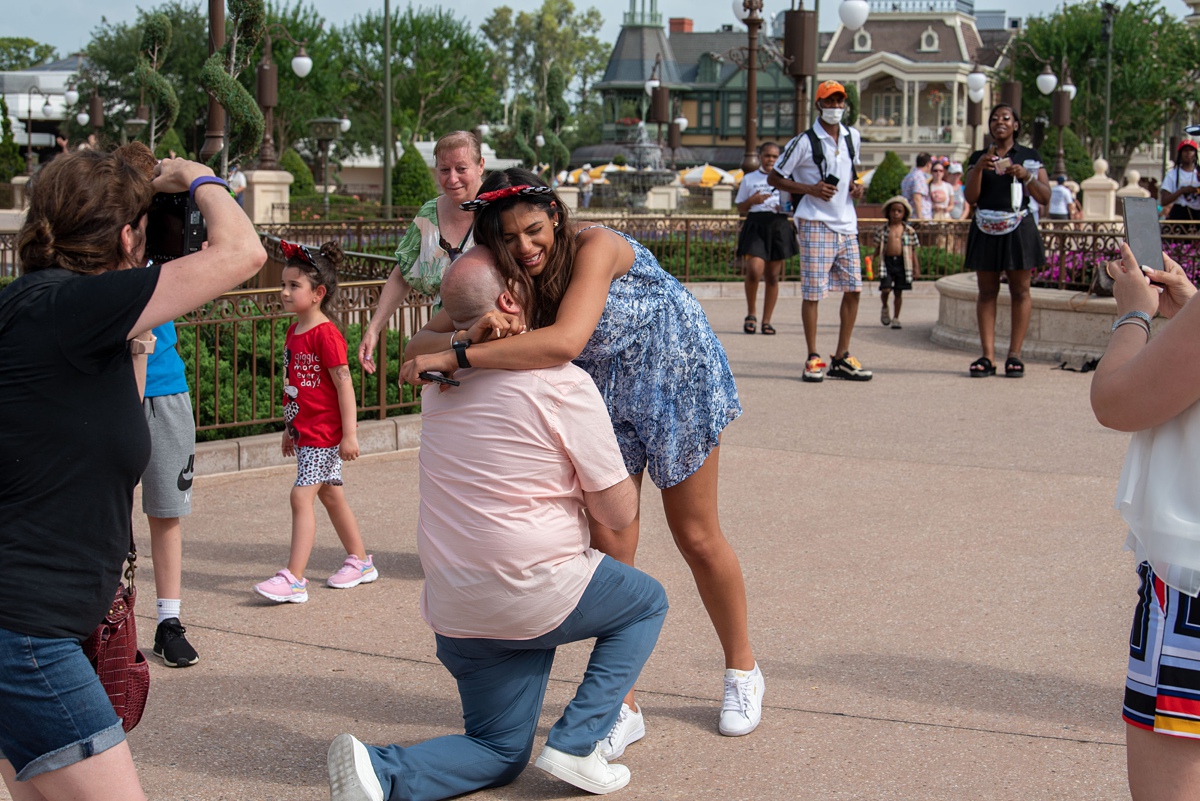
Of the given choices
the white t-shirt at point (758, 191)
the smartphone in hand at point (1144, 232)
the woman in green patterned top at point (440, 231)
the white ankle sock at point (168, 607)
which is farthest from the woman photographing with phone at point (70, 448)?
the white t-shirt at point (758, 191)

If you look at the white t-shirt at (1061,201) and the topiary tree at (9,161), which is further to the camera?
the topiary tree at (9,161)

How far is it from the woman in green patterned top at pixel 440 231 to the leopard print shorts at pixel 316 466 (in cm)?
39

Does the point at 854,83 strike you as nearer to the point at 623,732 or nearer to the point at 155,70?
the point at 155,70

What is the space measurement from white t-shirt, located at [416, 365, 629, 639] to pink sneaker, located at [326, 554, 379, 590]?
2105mm

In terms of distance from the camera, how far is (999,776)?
353 centimetres

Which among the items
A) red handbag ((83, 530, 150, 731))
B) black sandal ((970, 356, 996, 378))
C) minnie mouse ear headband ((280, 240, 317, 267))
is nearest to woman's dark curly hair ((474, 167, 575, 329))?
red handbag ((83, 530, 150, 731))

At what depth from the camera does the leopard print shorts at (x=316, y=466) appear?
5.18 meters

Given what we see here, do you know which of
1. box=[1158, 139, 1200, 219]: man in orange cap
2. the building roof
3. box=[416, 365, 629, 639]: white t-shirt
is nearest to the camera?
box=[416, 365, 629, 639]: white t-shirt

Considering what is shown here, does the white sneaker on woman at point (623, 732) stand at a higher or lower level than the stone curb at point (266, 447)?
lower

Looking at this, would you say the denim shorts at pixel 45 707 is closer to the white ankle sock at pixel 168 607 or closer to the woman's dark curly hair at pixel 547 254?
the woman's dark curly hair at pixel 547 254

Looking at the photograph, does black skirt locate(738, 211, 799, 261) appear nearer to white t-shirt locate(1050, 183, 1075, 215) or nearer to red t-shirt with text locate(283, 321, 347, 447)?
red t-shirt with text locate(283, 321, 347, 447)

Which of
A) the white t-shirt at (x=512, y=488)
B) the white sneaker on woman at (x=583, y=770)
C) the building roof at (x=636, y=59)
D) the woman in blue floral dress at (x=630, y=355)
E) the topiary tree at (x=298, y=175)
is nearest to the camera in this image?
the white t-shirt at (x=512, y=488)

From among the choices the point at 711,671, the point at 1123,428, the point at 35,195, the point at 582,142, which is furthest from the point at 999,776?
the point at 582,142

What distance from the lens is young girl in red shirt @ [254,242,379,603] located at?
16.8 ft
